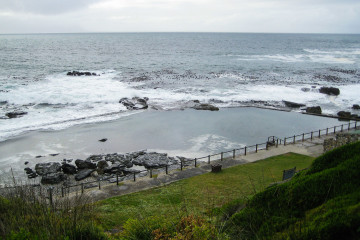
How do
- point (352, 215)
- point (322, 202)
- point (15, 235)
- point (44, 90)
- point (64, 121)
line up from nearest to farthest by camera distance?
point (352, 215) → point (15, 235) → point (322, 202) → point (64, 121) → point (44, 90)

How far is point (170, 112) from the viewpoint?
40.0 meters

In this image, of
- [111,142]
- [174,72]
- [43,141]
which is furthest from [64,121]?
[174,72]

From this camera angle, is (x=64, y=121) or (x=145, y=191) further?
(x=64, y=121)

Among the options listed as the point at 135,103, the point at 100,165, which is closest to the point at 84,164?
the point at 100,165

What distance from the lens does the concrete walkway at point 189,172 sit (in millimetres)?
16672

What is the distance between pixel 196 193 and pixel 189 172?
382 cm

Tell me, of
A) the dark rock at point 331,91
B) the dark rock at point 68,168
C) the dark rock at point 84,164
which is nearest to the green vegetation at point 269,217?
the dark rock at point 68,168

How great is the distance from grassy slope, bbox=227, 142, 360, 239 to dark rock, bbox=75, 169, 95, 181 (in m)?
15.5

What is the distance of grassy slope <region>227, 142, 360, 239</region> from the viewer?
5.73 m

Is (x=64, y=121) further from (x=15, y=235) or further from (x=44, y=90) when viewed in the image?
(x=15, y=235)

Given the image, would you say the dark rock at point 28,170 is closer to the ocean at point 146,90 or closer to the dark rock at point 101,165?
the dark rock at point 101,165

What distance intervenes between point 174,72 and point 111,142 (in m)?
52.7

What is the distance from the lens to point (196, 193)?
51.8 ft

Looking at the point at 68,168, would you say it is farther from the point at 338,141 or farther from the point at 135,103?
the point at 135,103
